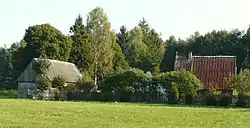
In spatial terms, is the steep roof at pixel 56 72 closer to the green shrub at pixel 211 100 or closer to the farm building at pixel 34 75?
the farm building at pixel 34 75

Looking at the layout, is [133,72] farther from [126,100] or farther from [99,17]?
[99,17]

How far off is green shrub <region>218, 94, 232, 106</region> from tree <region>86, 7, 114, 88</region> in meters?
30.5

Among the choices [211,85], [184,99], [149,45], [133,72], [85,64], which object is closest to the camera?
[184,99]

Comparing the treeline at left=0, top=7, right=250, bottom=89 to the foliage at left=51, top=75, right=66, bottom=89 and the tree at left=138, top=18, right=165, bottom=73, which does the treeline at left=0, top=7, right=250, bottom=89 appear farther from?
the foliage at left=51, top=75, right=66, bottom=89

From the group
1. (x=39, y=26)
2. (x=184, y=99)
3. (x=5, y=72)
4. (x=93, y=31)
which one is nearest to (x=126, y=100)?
(x=184, y=99)

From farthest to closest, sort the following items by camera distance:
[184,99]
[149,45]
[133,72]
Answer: [149,45] < [133,72] < [184,99]

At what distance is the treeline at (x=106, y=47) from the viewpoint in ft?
290

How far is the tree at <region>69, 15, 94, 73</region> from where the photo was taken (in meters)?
93.2

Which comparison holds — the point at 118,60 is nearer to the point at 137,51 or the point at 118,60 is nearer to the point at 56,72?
the point at 137,51

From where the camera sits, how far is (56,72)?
82.0 metres

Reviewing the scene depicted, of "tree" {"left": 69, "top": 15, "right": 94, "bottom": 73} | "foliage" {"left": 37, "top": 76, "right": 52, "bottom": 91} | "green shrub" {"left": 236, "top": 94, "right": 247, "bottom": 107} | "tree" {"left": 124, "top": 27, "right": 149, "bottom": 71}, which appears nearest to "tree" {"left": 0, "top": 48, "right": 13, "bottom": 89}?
"tree" {"left": 69, "top": 15, "right": 94, "bottom": 73}

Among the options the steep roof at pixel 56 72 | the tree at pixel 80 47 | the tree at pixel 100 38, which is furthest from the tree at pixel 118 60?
the steep roof at pixel 56 72

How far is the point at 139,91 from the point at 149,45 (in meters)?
51.6

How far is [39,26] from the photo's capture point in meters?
92.2
